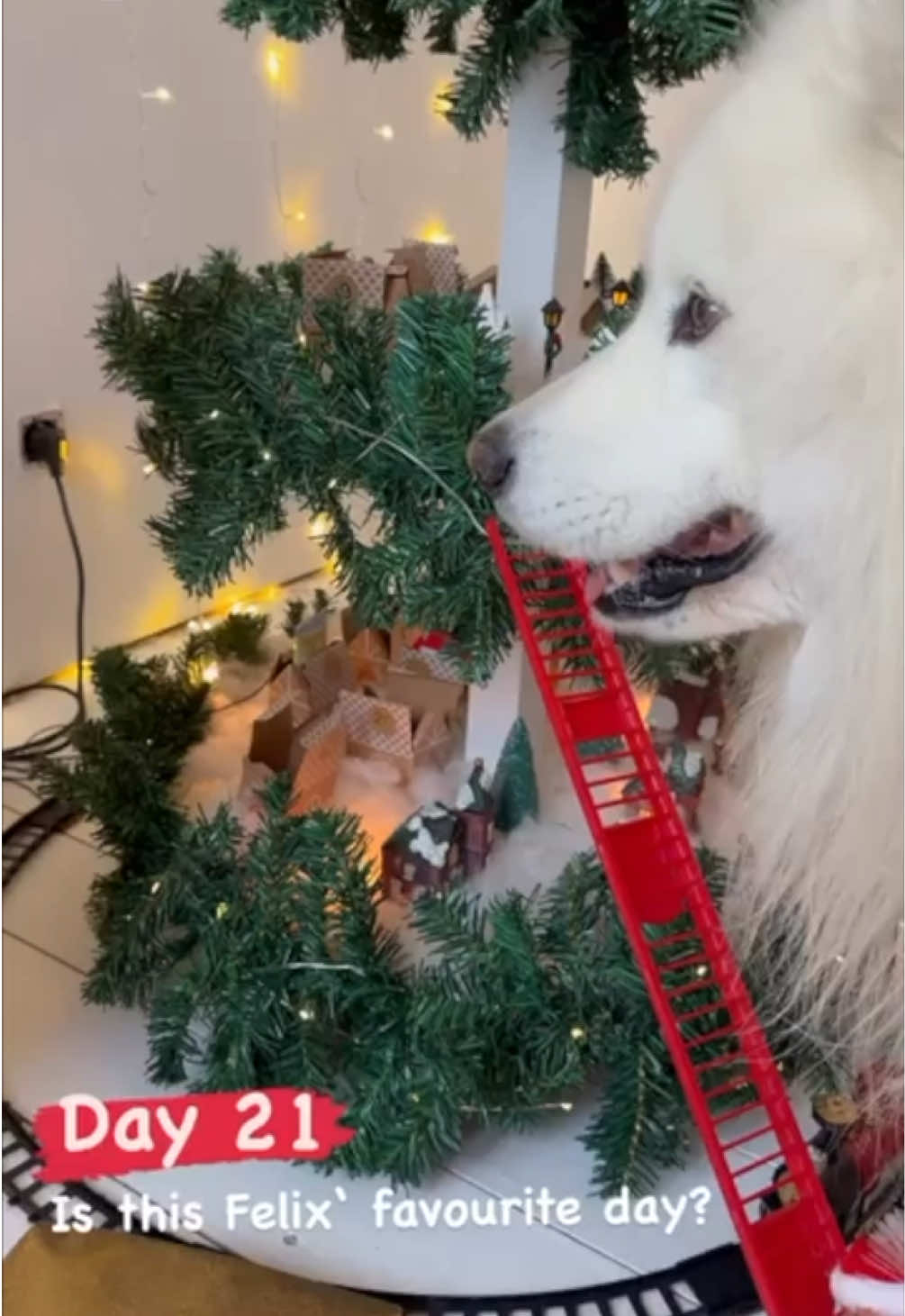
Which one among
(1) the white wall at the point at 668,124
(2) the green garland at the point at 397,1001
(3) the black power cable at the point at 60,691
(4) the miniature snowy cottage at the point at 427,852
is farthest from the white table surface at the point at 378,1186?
(1) the white wall at the point at 668,124

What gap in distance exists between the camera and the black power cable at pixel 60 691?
1.24 metres

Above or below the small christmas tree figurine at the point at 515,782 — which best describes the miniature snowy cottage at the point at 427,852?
below

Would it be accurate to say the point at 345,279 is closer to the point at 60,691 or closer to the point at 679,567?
the point at 679,567

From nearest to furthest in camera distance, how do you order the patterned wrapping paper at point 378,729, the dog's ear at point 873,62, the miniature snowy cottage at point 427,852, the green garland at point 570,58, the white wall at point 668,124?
the dog's ear at point 873,62 → the white wall at point 668,124 → the green garland at point 570,58 → the miniature snowy cottage at point 427,852 → the patterned wrapping paper at point 378,729

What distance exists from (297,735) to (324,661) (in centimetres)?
9

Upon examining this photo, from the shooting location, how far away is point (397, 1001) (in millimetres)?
816

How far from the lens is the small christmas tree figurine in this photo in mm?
911

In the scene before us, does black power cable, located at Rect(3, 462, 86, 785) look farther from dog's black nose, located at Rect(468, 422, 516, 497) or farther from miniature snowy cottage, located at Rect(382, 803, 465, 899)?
dog's black nose, located at Rect(468, 422, 516, 497)

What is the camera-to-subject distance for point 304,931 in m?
0.81

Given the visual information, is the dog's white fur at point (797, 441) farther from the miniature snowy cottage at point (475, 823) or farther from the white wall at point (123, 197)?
the white wall at point (123, 197)

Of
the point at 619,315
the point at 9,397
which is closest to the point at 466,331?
the point at 619,315

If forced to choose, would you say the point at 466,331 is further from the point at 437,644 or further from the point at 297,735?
the point at 297,735

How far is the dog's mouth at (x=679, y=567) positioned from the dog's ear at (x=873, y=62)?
0.52 ft

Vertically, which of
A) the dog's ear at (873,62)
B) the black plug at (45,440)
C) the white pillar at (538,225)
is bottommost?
the black plug at (45,440)
